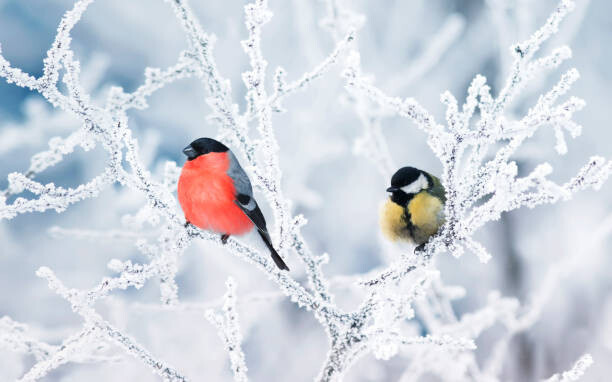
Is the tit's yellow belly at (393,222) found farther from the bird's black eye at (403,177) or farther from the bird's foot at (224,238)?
the bird's foot at (224,238)

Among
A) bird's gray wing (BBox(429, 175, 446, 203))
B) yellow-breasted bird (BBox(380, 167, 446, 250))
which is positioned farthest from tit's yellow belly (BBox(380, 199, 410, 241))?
bird's gray wing (BBox(429, 175, 446, 203))

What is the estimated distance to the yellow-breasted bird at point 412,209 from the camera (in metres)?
1.83

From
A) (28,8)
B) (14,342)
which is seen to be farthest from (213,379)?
(28,8)

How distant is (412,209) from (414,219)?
4 centimetres

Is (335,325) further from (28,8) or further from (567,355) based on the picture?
(28,8)

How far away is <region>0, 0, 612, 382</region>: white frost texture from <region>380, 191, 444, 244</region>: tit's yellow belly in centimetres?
8

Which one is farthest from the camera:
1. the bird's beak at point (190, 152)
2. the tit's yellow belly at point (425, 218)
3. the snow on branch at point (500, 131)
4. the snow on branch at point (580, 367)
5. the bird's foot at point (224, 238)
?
the bird's beak at point (190, 152)

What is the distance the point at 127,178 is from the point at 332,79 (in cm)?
230

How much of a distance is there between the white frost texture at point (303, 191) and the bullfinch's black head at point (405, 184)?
0.52ft

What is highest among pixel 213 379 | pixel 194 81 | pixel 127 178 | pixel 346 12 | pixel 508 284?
pixel 194 81

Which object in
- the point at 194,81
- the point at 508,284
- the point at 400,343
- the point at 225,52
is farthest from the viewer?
the point at 194,81

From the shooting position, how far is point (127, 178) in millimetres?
1488

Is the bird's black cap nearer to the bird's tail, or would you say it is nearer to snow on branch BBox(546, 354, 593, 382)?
the bird's tail

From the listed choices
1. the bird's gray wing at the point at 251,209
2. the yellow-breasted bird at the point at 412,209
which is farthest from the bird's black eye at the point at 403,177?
the bird's gray wing at the point at 251,209
